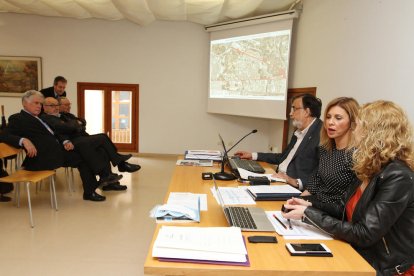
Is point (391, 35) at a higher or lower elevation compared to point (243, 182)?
higher

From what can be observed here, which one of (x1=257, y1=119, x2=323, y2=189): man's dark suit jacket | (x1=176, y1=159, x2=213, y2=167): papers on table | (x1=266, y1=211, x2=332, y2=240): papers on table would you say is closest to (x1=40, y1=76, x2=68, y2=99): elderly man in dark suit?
(x1=176, y1=159, x2=213, y2=167): papers on table

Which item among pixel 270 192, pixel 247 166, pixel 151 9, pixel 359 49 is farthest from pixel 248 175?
pixel 151 9

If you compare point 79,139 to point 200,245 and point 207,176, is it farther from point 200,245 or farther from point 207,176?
point 200,245

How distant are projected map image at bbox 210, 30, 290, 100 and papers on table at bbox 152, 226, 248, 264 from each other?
146 inches

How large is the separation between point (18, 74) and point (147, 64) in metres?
Result: 2.60

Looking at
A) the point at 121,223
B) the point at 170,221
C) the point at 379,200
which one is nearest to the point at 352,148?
the point at 379,200

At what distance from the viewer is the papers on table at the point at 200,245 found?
1.01 m

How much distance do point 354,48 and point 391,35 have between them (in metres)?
0.58

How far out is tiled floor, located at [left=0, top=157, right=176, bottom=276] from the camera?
2211 mm

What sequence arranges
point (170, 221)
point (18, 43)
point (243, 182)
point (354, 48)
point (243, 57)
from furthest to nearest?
point (18, 43) → point (243, 57) → point (354, 48) → point (243, 182) → point (170, 221)

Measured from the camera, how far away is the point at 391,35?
2252 millimetres

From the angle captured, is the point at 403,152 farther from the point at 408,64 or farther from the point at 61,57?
the point at 61,57

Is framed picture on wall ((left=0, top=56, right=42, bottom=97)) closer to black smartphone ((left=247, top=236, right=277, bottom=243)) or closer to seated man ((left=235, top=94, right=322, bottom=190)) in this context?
seated man ((left=235, top=94, right=322, bottom=190))

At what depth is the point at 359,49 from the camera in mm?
2732
